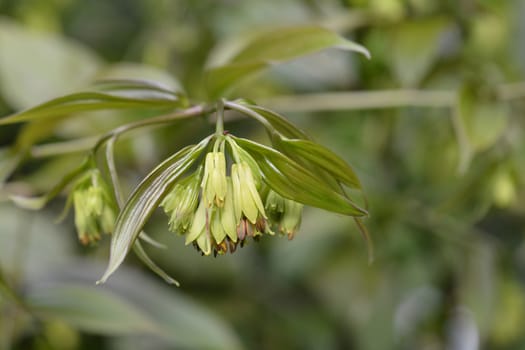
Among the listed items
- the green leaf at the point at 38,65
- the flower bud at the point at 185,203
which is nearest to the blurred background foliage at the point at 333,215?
the green leaf at the point at 38,65

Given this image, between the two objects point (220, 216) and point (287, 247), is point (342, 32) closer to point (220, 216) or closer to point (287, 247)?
point (287, 247)

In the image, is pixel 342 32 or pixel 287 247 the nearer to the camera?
pixel 342 32

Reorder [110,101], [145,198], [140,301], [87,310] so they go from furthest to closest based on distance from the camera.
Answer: [140,301], [87,310], [110,101], [145,198]

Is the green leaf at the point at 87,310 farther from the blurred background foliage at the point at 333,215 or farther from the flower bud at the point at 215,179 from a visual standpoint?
the flower bud at the point at 215,179

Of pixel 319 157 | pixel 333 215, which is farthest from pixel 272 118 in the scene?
pixel 333 215

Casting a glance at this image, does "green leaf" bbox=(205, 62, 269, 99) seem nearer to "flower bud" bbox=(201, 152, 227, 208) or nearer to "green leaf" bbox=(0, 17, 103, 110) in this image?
"flower bud" bbox=(201, 152, 227, 208)

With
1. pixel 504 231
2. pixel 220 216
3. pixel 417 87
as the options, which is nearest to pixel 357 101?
pixel 417 87

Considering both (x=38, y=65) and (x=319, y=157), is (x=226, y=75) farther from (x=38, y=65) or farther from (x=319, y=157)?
(x=38, y=65)

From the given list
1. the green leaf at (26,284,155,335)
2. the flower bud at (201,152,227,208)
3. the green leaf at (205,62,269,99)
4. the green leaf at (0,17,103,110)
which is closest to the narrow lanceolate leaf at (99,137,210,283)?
the flower bud at (201,152,227,208)
